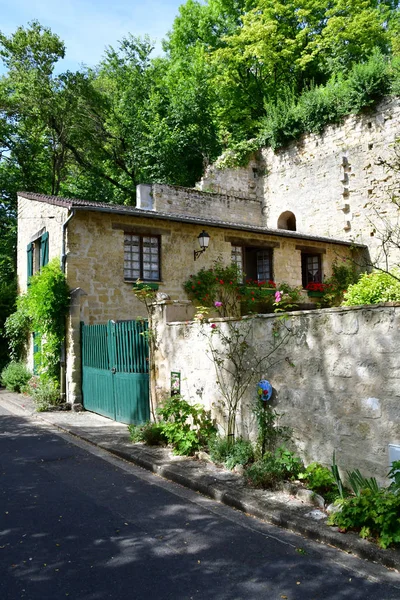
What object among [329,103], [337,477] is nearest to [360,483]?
[337,477]

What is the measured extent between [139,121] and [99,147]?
276cm

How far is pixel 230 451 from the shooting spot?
19.1ft

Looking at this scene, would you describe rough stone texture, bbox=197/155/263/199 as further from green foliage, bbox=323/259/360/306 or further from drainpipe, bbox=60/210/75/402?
drainpipe, bbox=60/210/75/402

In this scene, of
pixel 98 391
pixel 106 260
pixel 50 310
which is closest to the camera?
pixel 98 391

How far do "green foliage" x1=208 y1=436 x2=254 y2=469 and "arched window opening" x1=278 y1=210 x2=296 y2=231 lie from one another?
15.8 m

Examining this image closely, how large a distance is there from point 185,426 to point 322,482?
8.25 feet

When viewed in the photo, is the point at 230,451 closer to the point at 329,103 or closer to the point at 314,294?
the point at 314,294

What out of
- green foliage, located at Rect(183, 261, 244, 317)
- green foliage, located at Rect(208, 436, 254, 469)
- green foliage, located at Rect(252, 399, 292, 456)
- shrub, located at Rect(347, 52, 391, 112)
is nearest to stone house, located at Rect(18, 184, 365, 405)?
green foliage, located at Rect(183, 261, 244, 317)

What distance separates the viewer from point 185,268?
1230 cm

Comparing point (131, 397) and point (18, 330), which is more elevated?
point (18, 330)

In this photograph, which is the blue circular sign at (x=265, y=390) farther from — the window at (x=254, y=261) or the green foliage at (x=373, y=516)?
the window at (x=254, y=261)

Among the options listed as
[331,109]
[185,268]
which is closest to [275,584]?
[185,268]

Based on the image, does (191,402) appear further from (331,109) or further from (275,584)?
(331,109)

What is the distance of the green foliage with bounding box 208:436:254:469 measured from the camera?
561 centimetres
